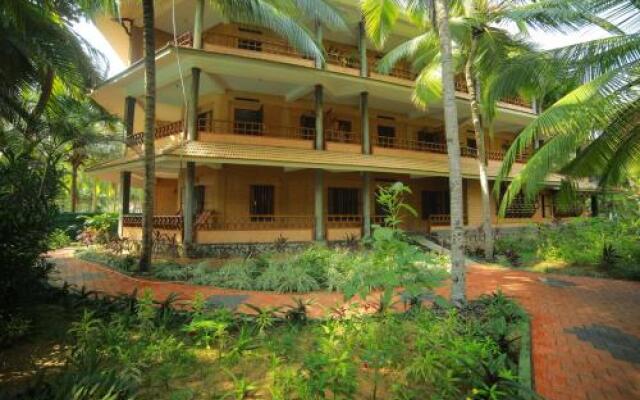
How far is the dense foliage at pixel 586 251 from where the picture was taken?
9461 millimetres

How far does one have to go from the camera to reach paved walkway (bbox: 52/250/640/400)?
3.80m

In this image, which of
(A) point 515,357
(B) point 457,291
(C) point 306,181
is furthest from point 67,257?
(A) point 515,357

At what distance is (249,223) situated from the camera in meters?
13.7

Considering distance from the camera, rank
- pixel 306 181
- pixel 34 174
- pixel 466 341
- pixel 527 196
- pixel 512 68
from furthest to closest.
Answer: pixel 306 181, pixel 512 68, pixel 527 196, pixel 34 174, pixel 466 341

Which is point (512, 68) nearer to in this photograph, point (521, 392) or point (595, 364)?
point (595, 364)

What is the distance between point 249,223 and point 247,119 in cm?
457

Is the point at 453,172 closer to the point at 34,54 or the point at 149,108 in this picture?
the point at 149,108

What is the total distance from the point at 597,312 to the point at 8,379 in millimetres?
8138

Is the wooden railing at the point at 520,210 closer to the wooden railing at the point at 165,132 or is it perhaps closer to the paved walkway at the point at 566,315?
the paved walkway at the point at 566,315

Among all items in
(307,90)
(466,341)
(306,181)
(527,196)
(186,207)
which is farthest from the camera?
(306,181)

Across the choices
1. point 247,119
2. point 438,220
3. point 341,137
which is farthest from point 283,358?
point 438,220

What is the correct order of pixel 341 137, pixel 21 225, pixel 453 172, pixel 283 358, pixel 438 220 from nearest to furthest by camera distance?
pixel 283 358 → pixel 21 225 → pixel 453 172 → pixel 341 137 → pixel 438 220

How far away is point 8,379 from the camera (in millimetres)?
3492

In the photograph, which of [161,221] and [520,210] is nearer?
[161,221]
